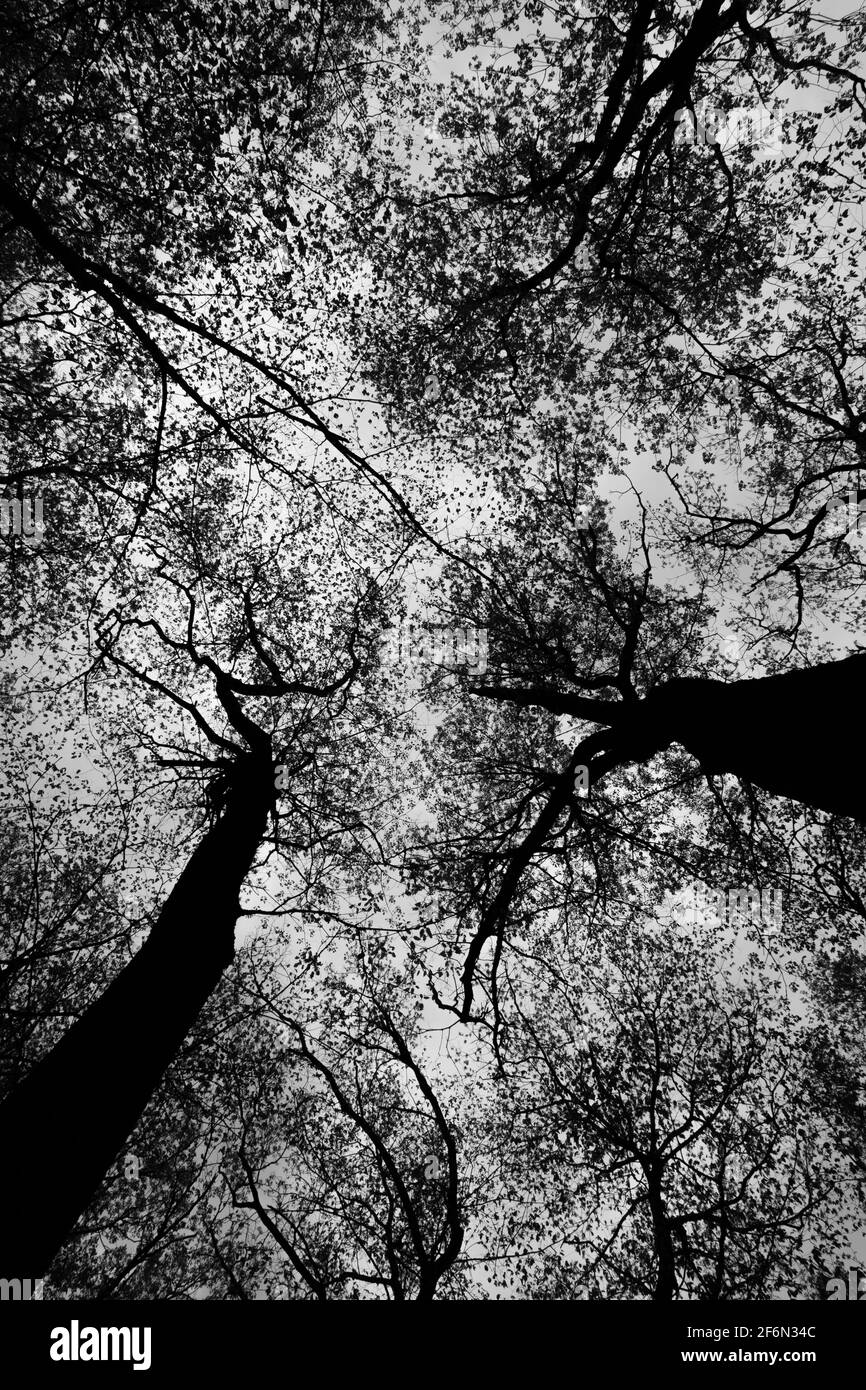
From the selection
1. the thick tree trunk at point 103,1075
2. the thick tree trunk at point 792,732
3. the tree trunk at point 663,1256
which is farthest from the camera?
the tree trunk at point 663,1256

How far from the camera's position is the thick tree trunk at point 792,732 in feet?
14.4

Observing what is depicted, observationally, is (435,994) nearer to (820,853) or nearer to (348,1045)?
(348,1045)

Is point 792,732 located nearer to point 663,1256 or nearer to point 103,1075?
point 103,1075

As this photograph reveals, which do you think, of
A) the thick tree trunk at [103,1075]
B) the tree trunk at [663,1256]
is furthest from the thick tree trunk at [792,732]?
the tree trunk at [663,1256]

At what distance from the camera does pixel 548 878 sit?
1216 centimetres

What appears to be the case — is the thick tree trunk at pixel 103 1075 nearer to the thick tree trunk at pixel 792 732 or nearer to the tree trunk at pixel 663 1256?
the thick tree trunk at pixel 792 732

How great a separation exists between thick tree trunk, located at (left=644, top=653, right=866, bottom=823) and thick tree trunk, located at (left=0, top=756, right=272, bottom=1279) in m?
5.63

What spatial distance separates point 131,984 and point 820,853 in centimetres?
1292

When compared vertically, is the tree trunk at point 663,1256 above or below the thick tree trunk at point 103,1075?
below

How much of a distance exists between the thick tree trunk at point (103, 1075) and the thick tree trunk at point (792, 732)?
222 inches
